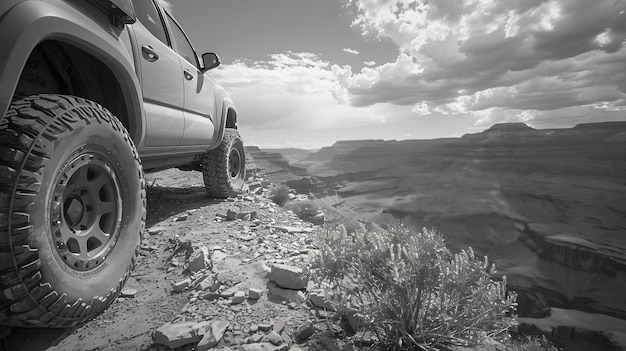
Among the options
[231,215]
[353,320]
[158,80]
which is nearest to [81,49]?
[158,80]

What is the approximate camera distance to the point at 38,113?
1322mm

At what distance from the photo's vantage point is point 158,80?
2.57m

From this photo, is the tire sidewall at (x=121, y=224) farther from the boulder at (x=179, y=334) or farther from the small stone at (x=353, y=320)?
the small stone at (x=353, y=320)

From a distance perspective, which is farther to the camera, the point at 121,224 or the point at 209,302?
the point at 209,302

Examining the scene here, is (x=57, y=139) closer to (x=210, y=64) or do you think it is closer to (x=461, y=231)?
(x=210, y=64)

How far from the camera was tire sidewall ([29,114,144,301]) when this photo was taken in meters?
1.24

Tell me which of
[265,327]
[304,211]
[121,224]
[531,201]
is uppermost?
[121,224]

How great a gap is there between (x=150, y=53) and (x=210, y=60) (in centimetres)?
160

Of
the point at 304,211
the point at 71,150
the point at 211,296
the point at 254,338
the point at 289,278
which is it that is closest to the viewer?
the point at 71,150

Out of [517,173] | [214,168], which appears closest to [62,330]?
[214,168]

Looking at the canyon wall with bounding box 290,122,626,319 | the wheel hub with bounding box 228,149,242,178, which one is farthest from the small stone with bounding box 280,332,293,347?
the canyon wall with bounding box 290,122,626,319

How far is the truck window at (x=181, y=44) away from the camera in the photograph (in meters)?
3.45

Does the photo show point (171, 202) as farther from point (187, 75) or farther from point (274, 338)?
point (274, 338)

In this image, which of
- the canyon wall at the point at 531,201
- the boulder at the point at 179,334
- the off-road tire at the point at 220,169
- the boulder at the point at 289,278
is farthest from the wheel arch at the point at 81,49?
the canyon wall at the point at 531,201
